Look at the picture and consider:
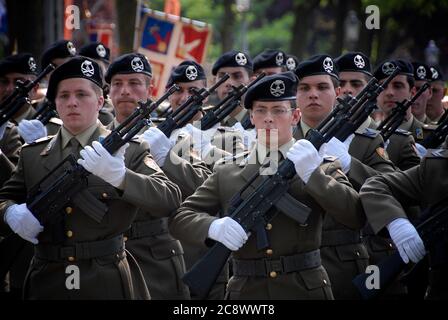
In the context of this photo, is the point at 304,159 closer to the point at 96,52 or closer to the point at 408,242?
the point at 408,242

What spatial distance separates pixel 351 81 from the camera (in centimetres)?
959

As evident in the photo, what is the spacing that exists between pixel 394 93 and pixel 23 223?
471cm

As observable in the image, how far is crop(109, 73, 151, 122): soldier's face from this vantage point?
8.68 meters

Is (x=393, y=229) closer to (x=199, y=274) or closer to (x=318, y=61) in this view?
(x=199, y=274)

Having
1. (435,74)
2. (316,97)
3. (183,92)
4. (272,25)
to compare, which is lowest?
(272,25)

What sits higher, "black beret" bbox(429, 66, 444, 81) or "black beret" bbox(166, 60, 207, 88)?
"black beret" bbox(166, 60, 207, 88)

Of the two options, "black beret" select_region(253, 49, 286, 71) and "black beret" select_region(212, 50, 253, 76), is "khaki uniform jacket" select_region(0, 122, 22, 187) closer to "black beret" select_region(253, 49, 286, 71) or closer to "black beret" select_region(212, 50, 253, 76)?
"black beret" select_region(212, 50, 253, 76)

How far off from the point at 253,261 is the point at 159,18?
10776 millimetres

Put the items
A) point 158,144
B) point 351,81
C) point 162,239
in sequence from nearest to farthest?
point 158,144 < point 162,239 < point 351,81

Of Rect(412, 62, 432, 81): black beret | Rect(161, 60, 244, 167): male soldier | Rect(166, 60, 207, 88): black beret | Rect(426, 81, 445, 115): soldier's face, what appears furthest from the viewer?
Rect(426, 81, 445, 115): soldier's face

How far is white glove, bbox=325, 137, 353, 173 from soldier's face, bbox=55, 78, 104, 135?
1.71 metres

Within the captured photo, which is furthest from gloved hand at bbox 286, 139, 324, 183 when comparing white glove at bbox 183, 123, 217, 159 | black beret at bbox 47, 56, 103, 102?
white glove at bbox 183, 123, 217, 159

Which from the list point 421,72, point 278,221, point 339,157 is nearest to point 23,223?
point 278,221

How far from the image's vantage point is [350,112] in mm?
7160
